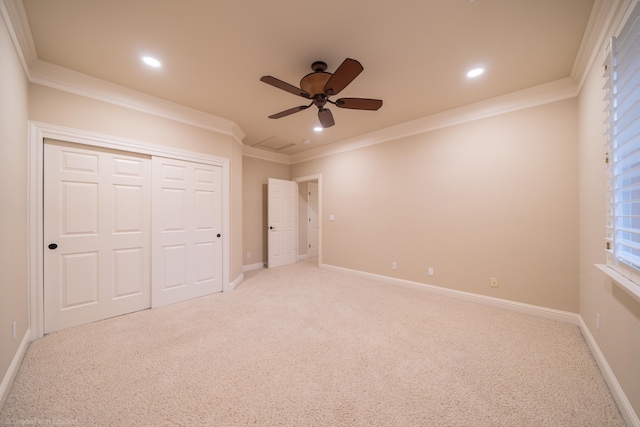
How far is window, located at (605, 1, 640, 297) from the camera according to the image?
1328 millimetres

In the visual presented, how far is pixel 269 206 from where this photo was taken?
5.12m

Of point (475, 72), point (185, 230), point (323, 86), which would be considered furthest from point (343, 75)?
point (185, 230)

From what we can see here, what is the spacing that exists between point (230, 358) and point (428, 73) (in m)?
3.31

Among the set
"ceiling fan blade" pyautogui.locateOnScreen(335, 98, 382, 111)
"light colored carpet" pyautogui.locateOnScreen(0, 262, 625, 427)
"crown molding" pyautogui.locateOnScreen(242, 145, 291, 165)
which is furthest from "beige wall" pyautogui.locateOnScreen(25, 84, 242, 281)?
"ceiling fan blade" pyautogui.locateOnScreen(335, 98, 382, 111)

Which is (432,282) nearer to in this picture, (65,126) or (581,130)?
(581,130)

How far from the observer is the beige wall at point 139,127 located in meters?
2.31

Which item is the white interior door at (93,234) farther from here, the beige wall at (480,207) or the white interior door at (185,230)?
the beige wall at (480,207)

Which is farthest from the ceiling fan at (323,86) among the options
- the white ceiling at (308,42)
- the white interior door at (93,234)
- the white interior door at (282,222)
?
the white interior door at (282,222)

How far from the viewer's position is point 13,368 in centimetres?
168

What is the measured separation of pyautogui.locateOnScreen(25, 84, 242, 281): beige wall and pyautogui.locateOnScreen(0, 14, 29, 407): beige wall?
18 centimetres

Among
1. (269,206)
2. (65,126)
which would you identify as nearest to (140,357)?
(65,126)

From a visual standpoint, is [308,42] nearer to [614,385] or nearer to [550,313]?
[614,385]

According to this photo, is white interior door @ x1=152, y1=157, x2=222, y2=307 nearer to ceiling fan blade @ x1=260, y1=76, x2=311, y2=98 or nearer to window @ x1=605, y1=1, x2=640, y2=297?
ceiling fan blade @ x1=260, y1=76, x2=311, y2=98

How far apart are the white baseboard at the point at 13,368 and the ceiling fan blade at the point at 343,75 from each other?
3.10m
